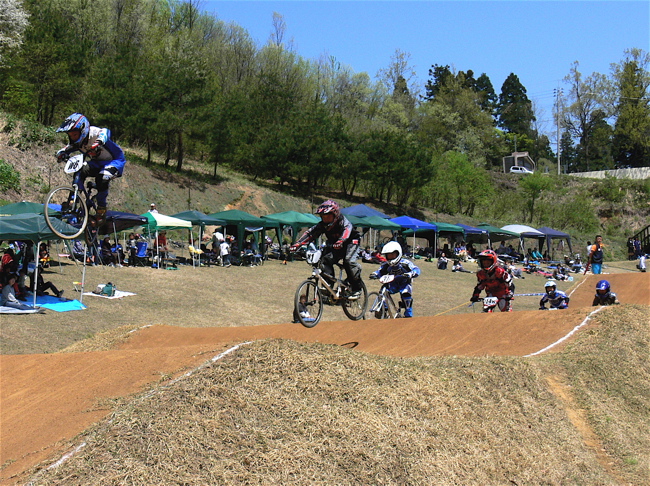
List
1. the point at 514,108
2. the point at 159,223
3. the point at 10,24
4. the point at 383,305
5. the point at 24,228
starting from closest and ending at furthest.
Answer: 1. the point at 383,305
2. the point at 24,228
3. the point at 159,223
4. the point at 10,24
5. the point at 514,108

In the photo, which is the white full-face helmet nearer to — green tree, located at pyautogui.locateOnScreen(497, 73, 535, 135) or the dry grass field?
the dry grass field

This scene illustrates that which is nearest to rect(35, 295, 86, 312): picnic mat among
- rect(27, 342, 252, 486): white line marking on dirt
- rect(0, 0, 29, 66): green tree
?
rect(27, 342, 252, 486): white line marking on dirt

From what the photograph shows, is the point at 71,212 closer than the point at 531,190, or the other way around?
the point at 71,212

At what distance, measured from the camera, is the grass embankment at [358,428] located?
5168 millimetres

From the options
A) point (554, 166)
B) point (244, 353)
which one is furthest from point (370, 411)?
point (554, 166)

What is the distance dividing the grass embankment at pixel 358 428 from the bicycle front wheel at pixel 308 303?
247cm

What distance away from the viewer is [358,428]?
5898mm

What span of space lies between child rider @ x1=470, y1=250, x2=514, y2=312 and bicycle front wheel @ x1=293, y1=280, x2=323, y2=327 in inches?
172

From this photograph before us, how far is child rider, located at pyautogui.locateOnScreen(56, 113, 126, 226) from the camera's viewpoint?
8.53m

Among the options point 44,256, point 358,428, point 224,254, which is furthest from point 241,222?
point 358,428

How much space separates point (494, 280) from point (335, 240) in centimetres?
496

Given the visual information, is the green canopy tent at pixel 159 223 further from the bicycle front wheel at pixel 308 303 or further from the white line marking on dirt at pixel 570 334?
the white line marking on dirt at pixel 570 334

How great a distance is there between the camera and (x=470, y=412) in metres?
7.00

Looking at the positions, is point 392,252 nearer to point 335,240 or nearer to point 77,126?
point 335,240
